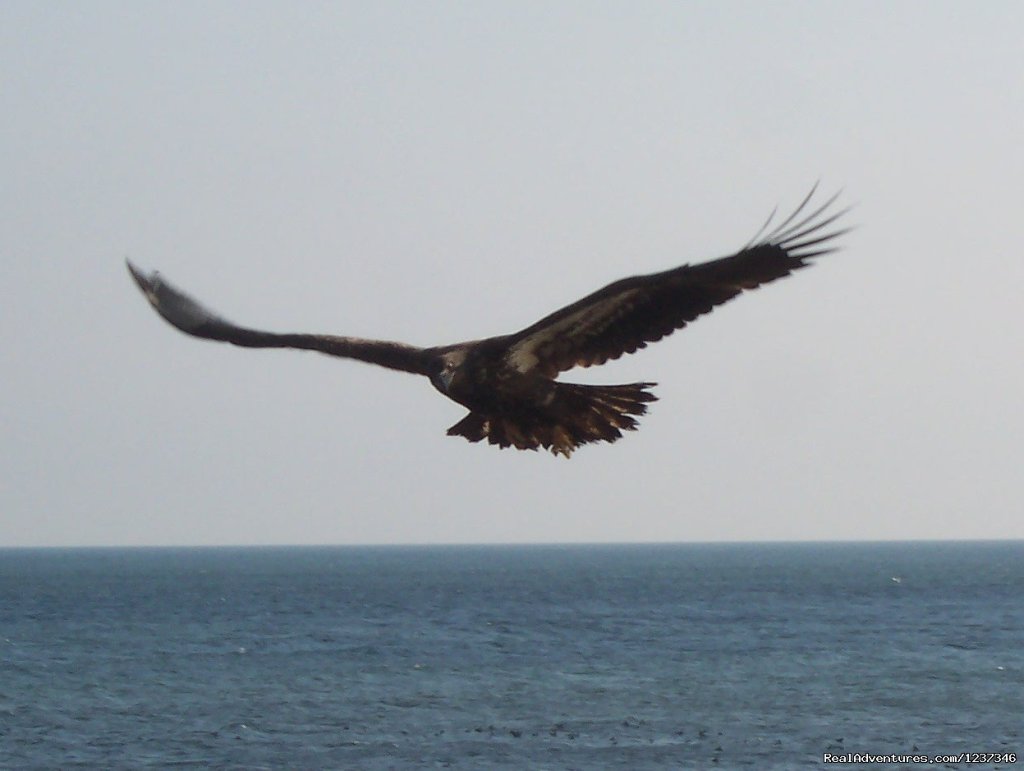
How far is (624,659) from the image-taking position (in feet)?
279

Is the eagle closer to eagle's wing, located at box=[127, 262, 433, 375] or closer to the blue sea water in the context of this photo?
eagle's wing, located at box=[127, 262, 433, 375]

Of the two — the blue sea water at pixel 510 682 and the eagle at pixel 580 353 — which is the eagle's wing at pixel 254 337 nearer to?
the eagle at pixel 580 353

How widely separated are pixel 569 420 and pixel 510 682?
6480 cm

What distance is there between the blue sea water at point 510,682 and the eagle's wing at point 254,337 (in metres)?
39.5

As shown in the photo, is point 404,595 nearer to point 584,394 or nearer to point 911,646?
point 911,646

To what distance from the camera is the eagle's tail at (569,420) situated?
442 inches

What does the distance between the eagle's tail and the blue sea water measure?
133ft

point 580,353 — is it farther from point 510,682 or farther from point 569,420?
point 510,682

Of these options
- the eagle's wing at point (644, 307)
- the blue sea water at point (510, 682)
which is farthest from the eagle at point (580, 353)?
the blue sea water at point (510, 682)

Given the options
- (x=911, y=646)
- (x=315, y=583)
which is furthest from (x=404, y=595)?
(x=911, y=646)

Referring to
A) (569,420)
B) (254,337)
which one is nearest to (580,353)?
(569,420)

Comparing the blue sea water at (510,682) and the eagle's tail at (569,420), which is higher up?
the eagle's tail at (569,420)

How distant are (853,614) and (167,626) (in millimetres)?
52148

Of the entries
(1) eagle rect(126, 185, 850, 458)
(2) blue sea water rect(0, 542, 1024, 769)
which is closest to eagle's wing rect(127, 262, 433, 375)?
(1) eagle rect(126, 185, 850, 458)
